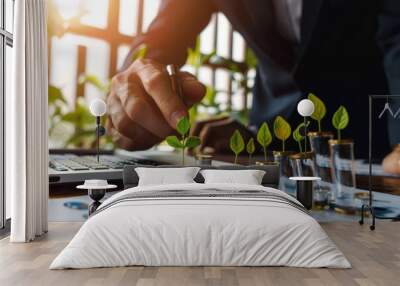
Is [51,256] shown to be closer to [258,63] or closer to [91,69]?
[91,69]

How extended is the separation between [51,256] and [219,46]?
9.96 feet

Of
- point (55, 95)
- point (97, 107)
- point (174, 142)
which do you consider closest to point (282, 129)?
point (174, 142)

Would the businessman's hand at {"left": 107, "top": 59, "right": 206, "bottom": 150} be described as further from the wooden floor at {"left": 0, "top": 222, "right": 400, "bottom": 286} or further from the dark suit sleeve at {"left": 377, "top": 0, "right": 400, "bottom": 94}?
the dark suit sleeve at {"left": 377, "top": 0, "right": 400, "bottom": 94}

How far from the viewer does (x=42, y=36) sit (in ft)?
15.9

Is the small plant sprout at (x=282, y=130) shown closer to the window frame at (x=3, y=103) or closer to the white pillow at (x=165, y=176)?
the white pillow at (x=165, y=176)

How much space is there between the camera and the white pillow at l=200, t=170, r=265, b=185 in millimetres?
5031

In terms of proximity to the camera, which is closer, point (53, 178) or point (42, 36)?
point (42, 36)

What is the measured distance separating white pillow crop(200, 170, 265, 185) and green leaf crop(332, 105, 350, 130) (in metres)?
1.15

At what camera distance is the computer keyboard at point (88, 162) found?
5543 millimetres

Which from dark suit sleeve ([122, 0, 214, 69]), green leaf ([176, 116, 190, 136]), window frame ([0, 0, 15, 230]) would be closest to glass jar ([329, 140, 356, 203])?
green leaf ([176, 116, 190, 136])

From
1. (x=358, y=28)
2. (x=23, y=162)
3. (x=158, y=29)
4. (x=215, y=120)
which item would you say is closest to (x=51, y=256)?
(x=23, y=162)

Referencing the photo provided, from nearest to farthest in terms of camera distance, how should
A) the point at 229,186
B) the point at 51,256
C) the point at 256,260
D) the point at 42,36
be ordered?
the point at 256,260
the point at 51,256
the point at 229,186
the point at 42,36

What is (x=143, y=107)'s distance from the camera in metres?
5.68

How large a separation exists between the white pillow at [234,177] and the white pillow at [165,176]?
182 mm
